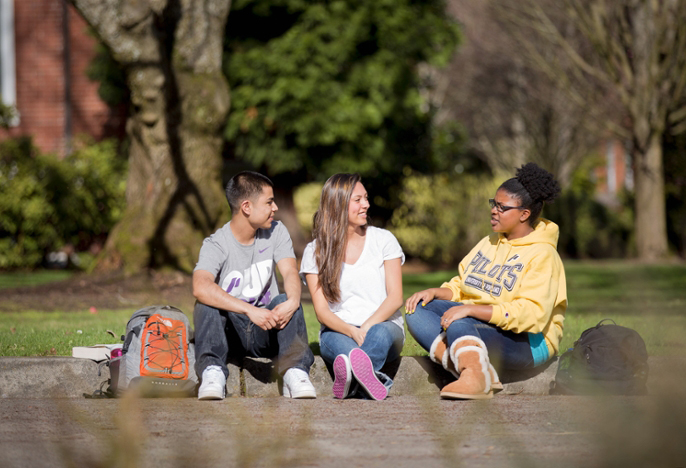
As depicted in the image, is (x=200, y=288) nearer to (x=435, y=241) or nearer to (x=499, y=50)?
(x=435, y=241)

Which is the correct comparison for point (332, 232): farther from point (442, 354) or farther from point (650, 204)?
point (650, 204)

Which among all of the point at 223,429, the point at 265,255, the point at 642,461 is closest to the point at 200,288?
the point at 265,255

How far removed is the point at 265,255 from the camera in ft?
15.9

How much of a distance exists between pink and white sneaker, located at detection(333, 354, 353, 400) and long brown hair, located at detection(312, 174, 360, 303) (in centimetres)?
48

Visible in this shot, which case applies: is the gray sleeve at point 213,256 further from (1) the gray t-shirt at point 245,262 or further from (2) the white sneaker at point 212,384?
(2) the white sneaker at point 212,384

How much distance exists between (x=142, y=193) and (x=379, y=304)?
5.23 metres

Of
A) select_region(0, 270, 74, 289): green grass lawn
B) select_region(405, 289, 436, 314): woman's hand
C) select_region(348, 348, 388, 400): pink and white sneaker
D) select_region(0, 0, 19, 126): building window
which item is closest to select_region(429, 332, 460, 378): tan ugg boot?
select_region(405, 289, 436, 314): woman's hand

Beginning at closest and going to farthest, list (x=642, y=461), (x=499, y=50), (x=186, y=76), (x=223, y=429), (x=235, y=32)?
(x=642, y=461), (x=223, y=429), (x=186, y=76), (x=235, y=32), (x=499, y=50)

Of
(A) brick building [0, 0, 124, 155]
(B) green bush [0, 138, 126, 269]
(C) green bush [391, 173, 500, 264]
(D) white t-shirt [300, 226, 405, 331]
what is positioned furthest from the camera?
(C) green bush [391, 173, 500, 264]

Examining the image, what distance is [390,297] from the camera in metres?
4.61

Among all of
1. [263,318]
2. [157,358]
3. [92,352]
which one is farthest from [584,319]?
[92,352]

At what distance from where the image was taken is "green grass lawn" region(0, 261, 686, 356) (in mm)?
1682

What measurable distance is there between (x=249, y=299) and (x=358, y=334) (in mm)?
715

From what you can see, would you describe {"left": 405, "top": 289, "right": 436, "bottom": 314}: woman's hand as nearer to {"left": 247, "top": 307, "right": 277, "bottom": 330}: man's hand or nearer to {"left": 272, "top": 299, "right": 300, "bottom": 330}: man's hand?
{"left": 272, "top": 299, "right": 300, "bottom": 330}: man's hand
